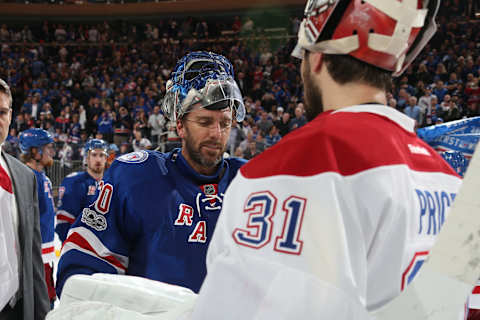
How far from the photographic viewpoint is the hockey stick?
0.88 meters

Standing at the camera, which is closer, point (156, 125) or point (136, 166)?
point (136, 166)

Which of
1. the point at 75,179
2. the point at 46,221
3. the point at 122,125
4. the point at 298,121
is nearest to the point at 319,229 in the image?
the point at 46,221

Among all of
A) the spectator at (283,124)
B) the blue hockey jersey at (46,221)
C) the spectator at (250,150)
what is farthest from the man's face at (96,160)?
the spectator at (283,124)

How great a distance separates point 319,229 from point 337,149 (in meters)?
0.15

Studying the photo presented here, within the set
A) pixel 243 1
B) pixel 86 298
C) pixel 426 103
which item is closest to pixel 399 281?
pixel 86 298

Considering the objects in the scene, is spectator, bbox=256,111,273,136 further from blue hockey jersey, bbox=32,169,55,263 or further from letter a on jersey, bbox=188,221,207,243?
letter a on jersey, bbox=188,221,207,243

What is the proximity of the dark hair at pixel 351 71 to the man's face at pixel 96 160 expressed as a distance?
456cm

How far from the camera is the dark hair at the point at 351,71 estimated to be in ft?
3.46

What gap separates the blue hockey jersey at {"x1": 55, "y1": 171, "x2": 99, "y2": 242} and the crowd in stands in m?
2.65

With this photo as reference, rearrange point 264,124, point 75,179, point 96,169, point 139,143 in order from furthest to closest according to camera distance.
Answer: point 264,124
point 139,143
point 96,169
point 75,179

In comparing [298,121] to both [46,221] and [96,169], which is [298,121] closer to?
[96,169]

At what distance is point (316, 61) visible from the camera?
→ 1.09 m

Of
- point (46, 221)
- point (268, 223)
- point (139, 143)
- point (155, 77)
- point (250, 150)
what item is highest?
point (268, 223)

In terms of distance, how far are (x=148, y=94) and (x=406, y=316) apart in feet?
51.0
